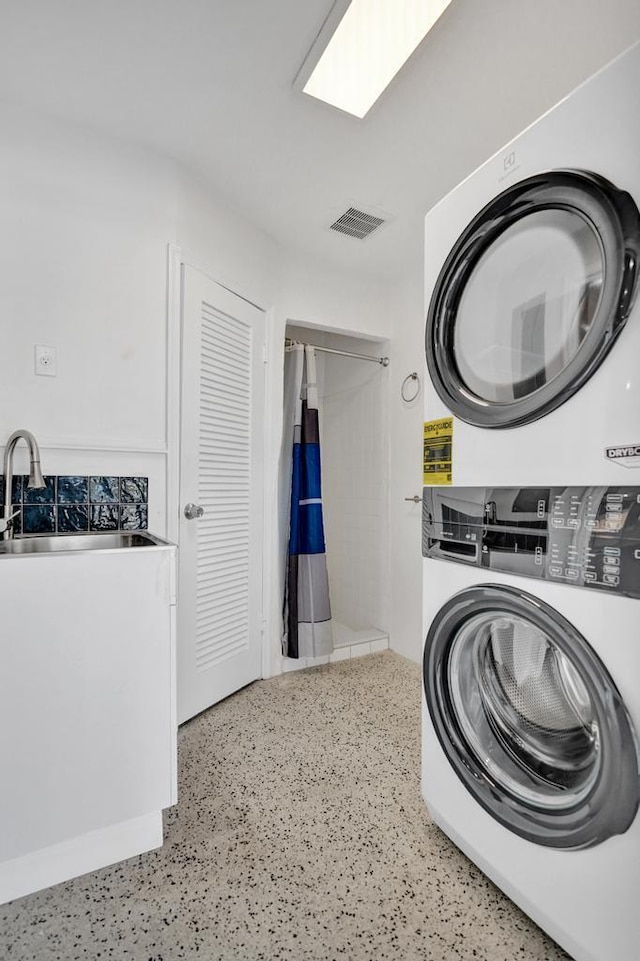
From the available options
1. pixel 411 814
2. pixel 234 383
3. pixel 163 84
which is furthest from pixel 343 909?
pixel 163 84

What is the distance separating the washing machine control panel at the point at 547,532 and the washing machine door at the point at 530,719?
88 mm

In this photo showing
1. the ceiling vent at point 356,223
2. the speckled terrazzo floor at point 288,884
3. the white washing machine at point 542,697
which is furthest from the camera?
the ceiling vent at point 356,223

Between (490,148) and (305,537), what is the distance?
1910mm

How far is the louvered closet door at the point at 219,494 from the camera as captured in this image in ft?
6.62

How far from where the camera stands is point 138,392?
189cm

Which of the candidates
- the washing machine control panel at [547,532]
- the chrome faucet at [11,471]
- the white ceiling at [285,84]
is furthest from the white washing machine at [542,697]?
the white ceiling at [285,84]

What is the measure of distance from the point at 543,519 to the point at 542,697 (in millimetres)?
451

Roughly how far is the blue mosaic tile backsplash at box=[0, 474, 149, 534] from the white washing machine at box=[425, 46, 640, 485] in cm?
120

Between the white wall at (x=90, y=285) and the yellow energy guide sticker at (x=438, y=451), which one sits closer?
the yellow energy guide sticker at (x=438, y=451)

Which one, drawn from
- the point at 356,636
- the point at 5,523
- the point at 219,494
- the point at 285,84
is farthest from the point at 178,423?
the point at 356,636

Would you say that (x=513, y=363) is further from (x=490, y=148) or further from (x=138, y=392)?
(x=138, y=392)

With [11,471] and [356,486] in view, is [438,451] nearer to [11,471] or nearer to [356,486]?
[11,471]

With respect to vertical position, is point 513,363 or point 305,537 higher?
point 513,363

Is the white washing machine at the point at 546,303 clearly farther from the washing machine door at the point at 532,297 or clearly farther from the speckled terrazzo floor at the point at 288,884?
the speckled terrazzo floor at the point at 288,884
